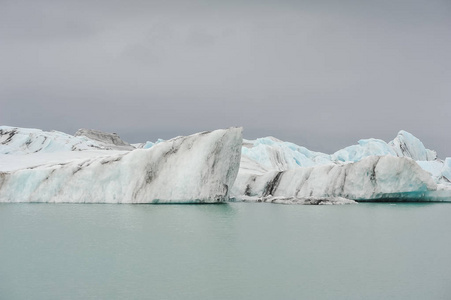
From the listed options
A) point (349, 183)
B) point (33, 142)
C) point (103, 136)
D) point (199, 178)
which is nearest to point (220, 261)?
point (199, 178)

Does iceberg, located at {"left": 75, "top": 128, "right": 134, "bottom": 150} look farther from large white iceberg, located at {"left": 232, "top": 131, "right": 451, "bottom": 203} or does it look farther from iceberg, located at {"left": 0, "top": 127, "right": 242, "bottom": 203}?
iceberg, located at {"left": 0, "top": 127, "right": 242, "bottom": 203}

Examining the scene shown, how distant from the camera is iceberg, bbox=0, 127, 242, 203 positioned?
2475 cm

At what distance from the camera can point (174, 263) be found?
887 centimetres

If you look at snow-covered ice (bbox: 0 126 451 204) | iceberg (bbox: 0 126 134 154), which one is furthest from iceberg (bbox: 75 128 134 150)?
snow-covered ice (bbox: 0 126 451 204)

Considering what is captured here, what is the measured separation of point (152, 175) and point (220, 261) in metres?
16.3

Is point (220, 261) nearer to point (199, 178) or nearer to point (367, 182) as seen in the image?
point (199, 178)

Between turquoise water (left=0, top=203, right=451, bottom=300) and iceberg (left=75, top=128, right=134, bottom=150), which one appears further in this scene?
iceberg (left=75, top=128, right=134, bottom=150)

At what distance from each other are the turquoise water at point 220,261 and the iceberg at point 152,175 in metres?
A: 9.38

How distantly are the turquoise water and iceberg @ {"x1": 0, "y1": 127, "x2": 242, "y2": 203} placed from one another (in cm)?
938

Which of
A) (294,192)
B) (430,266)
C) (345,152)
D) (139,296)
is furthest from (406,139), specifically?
(139,296)

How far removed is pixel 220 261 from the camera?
9078 millimetres

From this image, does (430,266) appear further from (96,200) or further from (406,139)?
(406,139)

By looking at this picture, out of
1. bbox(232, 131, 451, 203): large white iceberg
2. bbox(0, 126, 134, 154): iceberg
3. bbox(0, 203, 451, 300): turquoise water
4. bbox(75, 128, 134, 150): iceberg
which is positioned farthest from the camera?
bbox(75, 128, 134, 150): iceberg

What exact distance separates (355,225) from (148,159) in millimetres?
12938
